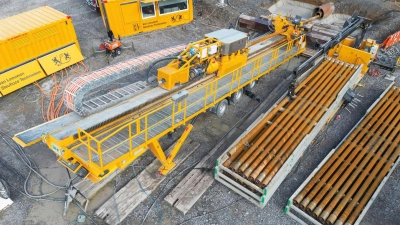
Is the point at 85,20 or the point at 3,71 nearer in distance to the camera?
the point at 3,71

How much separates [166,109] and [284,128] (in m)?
4.05

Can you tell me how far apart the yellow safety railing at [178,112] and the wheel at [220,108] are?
0.62 meters

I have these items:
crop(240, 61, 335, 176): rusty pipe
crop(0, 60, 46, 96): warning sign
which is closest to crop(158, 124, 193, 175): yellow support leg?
crop(240, 61, 335, 176): rusty pipe

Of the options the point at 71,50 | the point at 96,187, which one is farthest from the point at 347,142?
the point at 71,50

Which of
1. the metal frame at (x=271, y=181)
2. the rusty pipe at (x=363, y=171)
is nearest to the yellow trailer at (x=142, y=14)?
the metal frame at (x=271, y=181)

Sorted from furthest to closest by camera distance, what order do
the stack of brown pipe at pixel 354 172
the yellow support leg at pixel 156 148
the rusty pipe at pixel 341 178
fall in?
the yellow support leg at pixel 156 148 → the stack of brown pipe at pixel 354 172 → the rusty pipe at pixel 341 178

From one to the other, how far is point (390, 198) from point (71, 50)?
1461 centimetres

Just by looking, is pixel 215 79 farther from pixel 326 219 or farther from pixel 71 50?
pixel 71 50

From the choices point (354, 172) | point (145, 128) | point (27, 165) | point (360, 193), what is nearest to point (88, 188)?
point (27, 165)

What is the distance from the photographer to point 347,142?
33.6 feet

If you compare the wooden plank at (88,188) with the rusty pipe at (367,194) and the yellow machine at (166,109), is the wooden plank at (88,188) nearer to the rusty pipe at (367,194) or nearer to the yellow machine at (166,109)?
the yellow machine at (166,109)

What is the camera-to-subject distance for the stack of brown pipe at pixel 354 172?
8.20 m

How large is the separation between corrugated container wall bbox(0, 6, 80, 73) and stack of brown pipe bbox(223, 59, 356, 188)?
10344 millimetres

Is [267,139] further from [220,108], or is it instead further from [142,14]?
[142,14]
